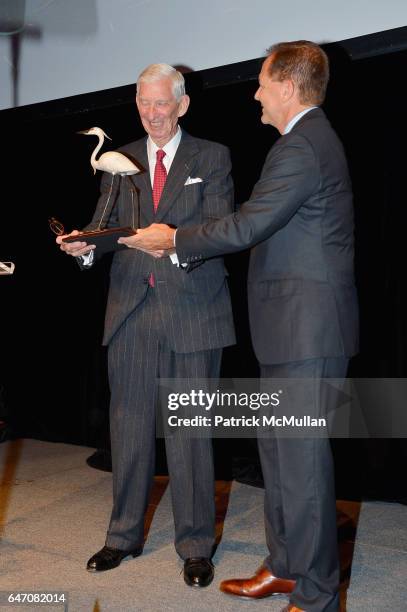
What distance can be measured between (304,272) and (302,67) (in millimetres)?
527

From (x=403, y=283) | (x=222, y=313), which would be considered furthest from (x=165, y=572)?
(x=403, y=283)

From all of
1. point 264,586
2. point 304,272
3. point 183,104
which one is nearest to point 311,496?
point 264,586

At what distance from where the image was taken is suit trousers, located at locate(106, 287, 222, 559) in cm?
239

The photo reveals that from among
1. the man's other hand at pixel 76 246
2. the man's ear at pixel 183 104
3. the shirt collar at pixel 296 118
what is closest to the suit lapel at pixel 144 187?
the man's ear at pixel 183 104

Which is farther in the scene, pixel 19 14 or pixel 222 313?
pixel 19 14

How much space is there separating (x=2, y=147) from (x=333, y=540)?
334 cm

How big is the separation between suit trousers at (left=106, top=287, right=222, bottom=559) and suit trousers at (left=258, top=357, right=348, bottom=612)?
0.51 metres

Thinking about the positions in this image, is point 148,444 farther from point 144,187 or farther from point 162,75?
point 162,75

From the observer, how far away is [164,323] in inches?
92.5

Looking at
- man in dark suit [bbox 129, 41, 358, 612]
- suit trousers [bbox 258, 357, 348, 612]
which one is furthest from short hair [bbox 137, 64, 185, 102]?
suit trousers [bbox 258, 357, 348, 612]

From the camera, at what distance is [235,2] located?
3193mm

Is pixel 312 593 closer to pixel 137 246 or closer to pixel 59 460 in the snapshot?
pixel 137 246

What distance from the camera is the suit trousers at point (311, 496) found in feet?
6.22

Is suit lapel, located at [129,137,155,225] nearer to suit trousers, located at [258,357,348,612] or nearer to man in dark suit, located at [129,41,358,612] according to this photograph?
man in dark suit, located at [129,41,358,612]
